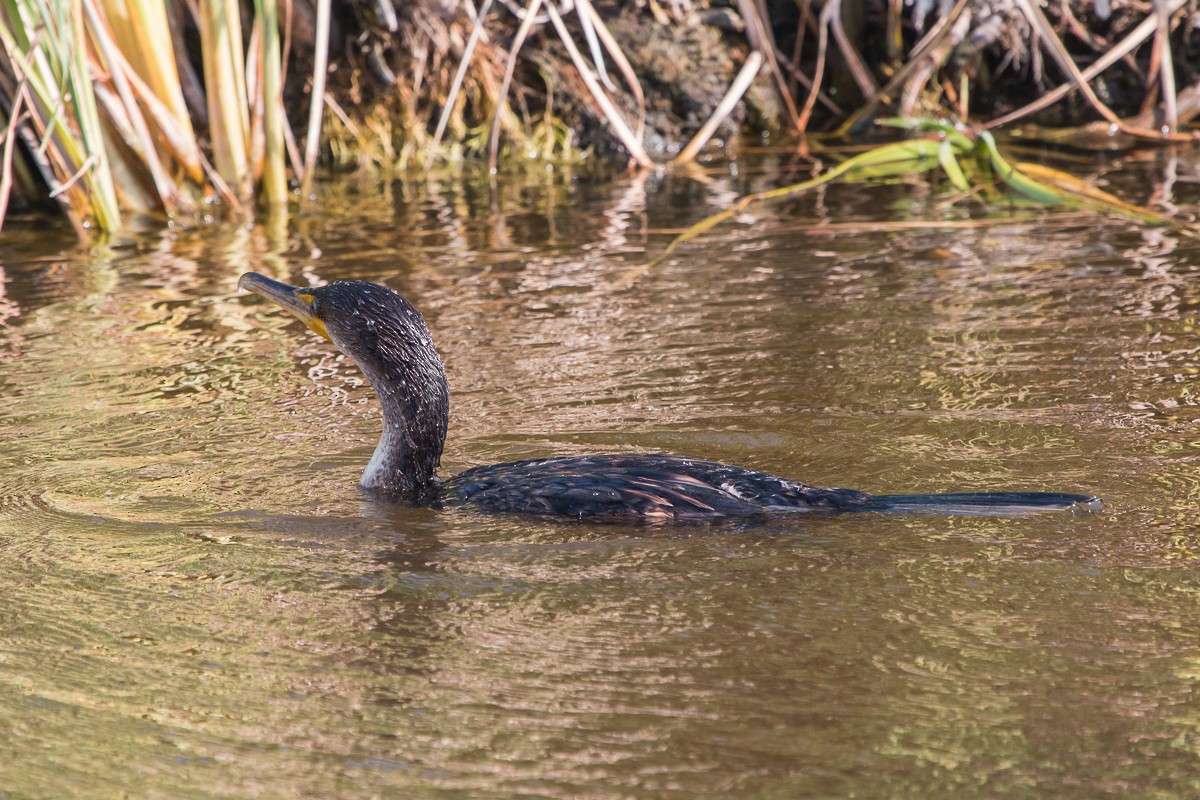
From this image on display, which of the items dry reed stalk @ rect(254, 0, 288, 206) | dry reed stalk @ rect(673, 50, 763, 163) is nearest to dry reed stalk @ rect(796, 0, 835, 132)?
dry reed stalk @ rect(673, 50, 763, 163)

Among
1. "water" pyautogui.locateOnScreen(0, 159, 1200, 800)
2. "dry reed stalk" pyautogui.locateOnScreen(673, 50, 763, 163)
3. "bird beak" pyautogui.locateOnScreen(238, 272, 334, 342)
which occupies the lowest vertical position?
"water" pyautogui.locateOnScreen(0, 159, 1200, 800)

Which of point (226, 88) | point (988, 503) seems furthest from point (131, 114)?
point (988, 503)

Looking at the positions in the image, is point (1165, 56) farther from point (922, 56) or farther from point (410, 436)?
point (410, 436)

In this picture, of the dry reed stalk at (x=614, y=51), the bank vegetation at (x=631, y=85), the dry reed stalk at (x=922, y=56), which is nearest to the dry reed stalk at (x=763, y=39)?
the bank vegetation at (x=631, y=85)

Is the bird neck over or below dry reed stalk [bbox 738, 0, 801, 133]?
below

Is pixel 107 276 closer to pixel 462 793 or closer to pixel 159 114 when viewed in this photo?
pixel 159 114

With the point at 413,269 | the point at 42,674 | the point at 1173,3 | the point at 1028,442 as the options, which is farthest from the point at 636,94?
the point at 42,674

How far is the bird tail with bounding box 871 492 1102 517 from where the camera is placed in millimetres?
3734

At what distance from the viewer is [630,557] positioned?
370 cm

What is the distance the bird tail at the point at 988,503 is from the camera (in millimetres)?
3734

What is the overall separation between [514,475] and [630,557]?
0.62m

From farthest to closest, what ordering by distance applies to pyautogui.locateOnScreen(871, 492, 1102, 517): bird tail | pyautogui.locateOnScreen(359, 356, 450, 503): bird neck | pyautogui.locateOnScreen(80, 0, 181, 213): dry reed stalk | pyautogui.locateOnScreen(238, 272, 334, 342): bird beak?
1. pyautogui.locateOnScreen(80, 0, 181, 213): dry reed stalk
2. pyautogui.locateOnScreen(238, 272, 334, 342): bird beak
3. pyautogui.locateOnScreen(359, 356, 450, 503): bird neck
4. pyautogui.locateOnScreen(871, 492, 1102, 517): bird tail

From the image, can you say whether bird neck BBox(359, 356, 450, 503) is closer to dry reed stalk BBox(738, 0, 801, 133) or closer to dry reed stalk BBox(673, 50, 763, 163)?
dry reed stalk BBox(673, 50, 763, 163)

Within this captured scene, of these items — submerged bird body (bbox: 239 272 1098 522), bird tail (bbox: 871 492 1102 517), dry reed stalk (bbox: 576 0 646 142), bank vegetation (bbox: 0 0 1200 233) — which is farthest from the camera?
dry reed stalk (bbox: 576 0 646 142)
